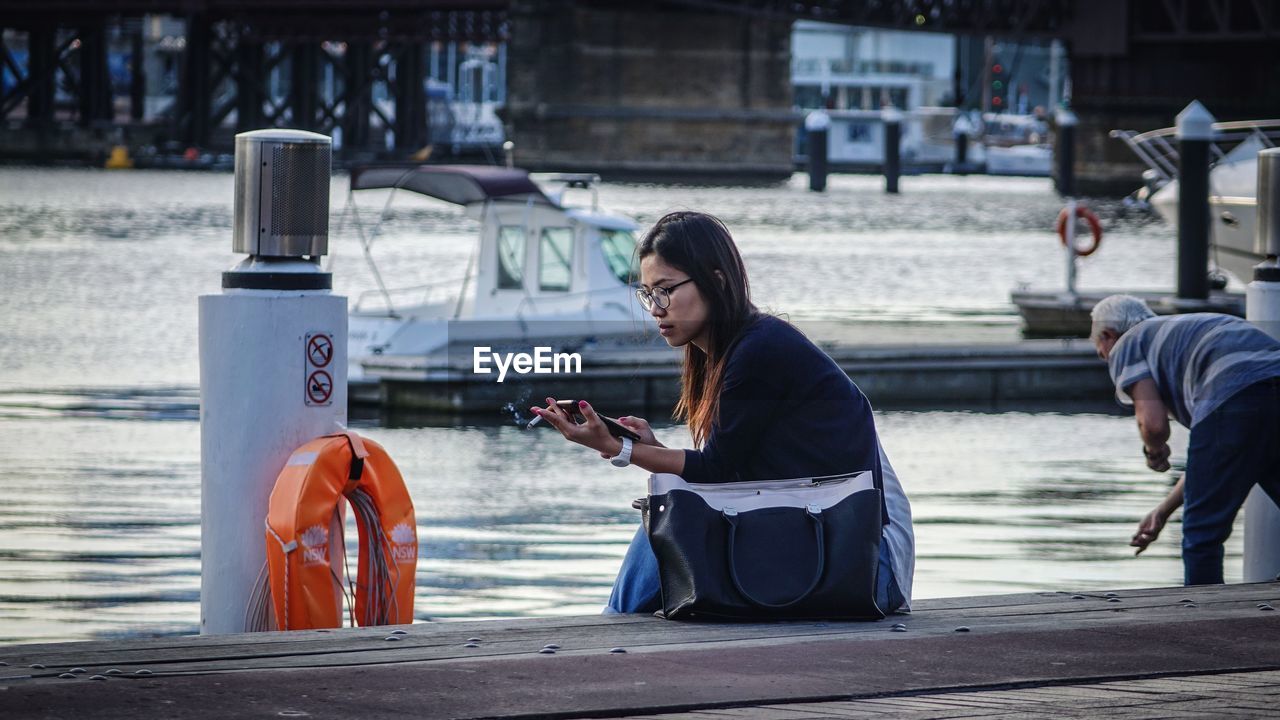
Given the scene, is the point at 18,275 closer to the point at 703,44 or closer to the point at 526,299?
the point at 526,299

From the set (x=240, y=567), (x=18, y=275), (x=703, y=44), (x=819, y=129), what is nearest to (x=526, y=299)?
(x=240, y=567)

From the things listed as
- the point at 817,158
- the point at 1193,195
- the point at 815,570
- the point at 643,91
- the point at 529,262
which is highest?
the point at 643,91

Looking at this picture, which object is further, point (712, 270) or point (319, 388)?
point (319, 388)

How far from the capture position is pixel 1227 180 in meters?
26.6

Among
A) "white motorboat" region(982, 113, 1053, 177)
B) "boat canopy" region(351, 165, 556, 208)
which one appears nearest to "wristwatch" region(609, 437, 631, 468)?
"boat canopy" region(351, 165, 556, 208)

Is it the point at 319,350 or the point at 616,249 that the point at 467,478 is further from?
the point at 319,350

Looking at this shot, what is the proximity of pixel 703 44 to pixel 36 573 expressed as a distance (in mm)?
79987

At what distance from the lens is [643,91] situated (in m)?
87.6

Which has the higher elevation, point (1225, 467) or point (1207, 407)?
point (1207, 407)

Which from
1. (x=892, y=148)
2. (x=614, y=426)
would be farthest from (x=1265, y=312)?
(x=892, y=148)

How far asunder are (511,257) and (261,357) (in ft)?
47.7

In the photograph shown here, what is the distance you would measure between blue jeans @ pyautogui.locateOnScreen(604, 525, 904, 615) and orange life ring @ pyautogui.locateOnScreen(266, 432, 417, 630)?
0.83m

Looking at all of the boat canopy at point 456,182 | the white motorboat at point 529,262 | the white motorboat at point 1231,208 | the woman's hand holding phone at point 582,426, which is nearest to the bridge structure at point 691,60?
the white motorboat at point 1231,208

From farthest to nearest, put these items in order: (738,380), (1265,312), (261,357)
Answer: (1265,312)
(261,357)
(738,380)
